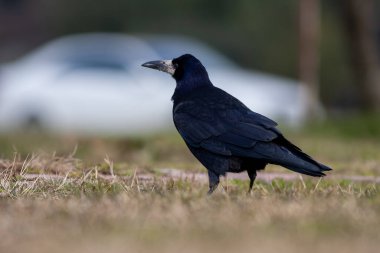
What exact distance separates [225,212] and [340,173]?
3.83 meters

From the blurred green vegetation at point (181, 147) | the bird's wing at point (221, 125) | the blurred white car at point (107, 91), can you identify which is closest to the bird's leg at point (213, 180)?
the bird's wing at point (221, 125)

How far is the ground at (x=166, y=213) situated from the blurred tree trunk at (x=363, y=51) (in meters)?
8.91

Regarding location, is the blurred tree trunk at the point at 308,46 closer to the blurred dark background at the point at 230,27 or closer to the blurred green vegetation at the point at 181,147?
the blurred dark background at the point at 230,27

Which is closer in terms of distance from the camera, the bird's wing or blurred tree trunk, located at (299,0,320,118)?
the bird's wing

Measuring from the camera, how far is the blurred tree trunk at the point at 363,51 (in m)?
16.4

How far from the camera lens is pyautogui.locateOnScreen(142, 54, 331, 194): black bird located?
251 inches

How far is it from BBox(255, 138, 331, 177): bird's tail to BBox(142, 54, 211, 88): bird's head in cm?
106

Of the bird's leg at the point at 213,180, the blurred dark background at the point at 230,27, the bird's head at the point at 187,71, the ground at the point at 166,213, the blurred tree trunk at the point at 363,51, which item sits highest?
the blurred dark background at the point at 230,27

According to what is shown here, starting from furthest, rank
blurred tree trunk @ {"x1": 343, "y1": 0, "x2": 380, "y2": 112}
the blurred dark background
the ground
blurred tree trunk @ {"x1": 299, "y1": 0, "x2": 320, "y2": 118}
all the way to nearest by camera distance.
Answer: the blurred dark background < blurred tree trunk @ {"x1": 299, "y1": 0, "x2": 320, "y2": 118} < blurred tree trunk @ {"x1": 343, "y1": 0, "x2": 380, "y2": 112} < the ground

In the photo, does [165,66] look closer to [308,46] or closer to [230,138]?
[230,138]

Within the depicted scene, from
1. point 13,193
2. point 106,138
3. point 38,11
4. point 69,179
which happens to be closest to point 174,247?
point 13,193

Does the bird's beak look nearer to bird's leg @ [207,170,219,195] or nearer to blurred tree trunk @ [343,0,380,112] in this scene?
bird's leg @ [207,170,219,195]

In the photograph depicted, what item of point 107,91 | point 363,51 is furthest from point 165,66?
point 107,91

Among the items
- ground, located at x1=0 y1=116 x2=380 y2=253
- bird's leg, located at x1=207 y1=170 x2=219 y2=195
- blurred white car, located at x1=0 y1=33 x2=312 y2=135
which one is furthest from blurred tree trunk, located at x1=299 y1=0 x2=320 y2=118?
bird's leg, located at x1=207 y1=170 x2=219 y2=195
